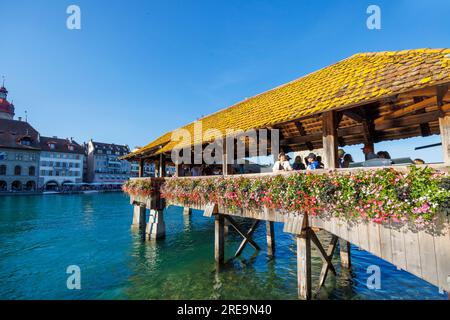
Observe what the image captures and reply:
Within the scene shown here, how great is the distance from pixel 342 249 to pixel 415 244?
21.4 feet

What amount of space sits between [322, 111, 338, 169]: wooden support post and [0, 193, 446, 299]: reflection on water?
185 inches

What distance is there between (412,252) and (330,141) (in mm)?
2892

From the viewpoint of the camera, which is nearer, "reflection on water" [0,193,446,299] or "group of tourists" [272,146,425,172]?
"group of tourists" [272,146,425,172]

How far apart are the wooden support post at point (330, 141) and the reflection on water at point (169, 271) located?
470 centimetres

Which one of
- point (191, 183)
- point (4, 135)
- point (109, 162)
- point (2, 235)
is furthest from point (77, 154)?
point (191, 183)

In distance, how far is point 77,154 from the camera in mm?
68875

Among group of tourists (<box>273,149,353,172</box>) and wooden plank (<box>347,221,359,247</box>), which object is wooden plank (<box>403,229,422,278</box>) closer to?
wooden plank (<box>347,221,359,247</box>)

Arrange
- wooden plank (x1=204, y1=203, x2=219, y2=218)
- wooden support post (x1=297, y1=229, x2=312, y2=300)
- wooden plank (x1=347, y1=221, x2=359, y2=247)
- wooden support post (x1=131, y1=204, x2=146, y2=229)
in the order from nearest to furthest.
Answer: wooden plank (x1=347, y1=221, x2=359, y2=247), wooden support post (x1=297, y1=229, x2=312, y2=300), wooden plank (x1=204, y1=203, x2=219, y2=218), wooden support post (x1=131, y1=204, x2=146, y2=229)

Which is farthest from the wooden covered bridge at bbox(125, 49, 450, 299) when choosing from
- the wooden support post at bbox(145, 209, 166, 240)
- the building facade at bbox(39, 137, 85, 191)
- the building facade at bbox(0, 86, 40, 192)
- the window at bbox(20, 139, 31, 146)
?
the building facade at bbox(39, 137, 85, 191)

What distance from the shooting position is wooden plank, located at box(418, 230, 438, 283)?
4.04 m

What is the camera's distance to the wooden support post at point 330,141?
6004mm

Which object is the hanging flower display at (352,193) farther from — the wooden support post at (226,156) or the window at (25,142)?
the window at (25,142)

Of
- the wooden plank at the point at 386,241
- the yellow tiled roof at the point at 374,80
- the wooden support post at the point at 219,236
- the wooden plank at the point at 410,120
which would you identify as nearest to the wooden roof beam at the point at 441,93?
the yellow tiled roof at the point at 374,80

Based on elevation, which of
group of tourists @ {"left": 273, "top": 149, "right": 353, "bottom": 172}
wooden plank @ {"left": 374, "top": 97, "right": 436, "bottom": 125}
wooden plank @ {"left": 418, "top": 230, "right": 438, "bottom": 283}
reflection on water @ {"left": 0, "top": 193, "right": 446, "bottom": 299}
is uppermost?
wooden plank @ {"left": 374, "top": 97, "right": 436, "bottom": 125}
